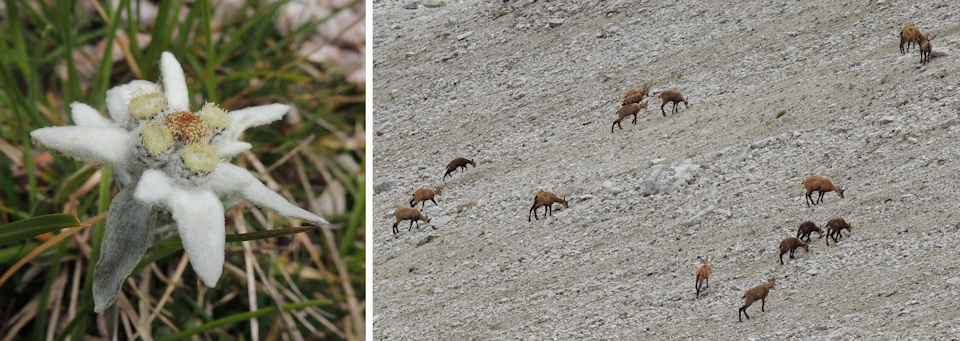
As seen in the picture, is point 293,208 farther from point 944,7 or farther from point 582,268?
point 944,7

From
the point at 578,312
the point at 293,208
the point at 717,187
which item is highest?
the point at 293,208

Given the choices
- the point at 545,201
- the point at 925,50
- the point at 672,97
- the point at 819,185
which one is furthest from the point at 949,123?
the point at 545,201

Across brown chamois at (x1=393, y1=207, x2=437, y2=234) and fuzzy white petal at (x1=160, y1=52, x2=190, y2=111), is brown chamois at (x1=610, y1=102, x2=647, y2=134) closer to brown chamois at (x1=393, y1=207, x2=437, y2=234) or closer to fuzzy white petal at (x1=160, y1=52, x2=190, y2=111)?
brown chamois at (x1=393, y1=207, x2=437, y2=234)

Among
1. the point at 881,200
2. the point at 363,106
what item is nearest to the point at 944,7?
the point at 881,200

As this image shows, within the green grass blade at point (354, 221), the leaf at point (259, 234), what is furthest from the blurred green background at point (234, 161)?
the leaf at point (259, 234)

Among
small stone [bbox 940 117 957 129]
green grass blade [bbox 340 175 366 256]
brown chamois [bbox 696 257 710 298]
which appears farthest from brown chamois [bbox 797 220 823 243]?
green grass blade [bbox 340 175 366 256]

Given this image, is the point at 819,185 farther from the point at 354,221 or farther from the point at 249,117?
the point at 249,117

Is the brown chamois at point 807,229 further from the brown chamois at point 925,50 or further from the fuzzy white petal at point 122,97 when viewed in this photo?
the fuzzy white petal at point 122,97
